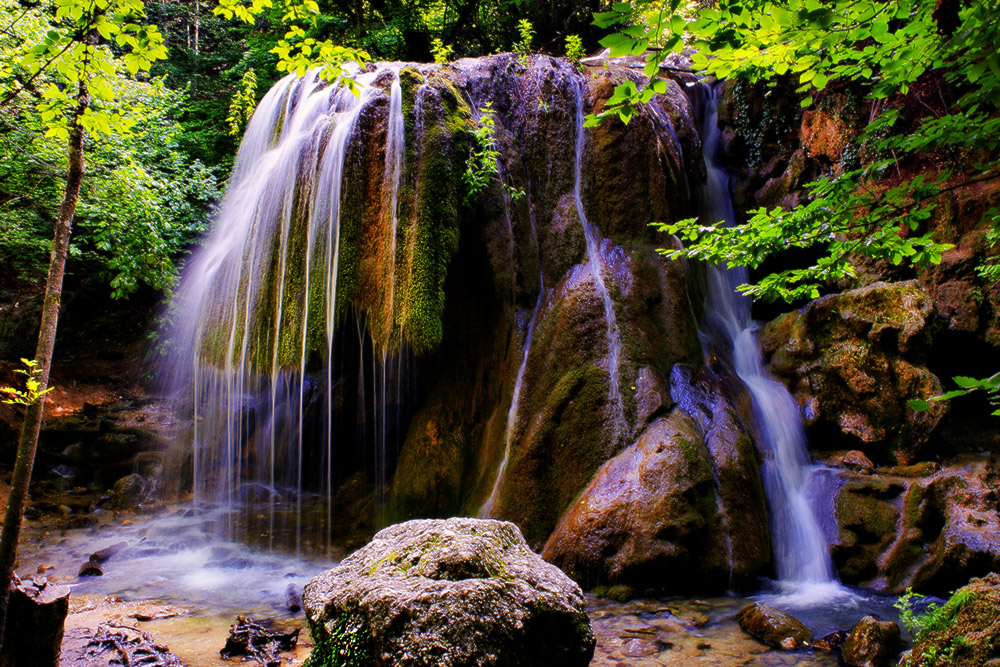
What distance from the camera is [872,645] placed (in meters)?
3.75

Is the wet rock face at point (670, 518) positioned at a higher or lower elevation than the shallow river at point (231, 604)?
higher

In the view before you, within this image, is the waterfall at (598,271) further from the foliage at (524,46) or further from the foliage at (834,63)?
the foliage at (834,63)

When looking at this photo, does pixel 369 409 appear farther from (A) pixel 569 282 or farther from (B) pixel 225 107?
(B) pixel 225 107

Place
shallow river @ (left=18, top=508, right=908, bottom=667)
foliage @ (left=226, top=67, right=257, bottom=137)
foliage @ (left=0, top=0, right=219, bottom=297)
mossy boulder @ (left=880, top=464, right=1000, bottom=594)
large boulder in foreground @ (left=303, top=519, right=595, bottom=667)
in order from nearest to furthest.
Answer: large boulder in foreground @ (left=303, top=519, right=595, bottom=667)
shallow river @ (left=18, top=508, right=908, bottom=667)
mossy boulder @ (left=880, top=464, right=1000, bottom=594)
foliage @ (left=0, top=0, right=219, bottom=297)
foliage @ (left=226, top=67, right=257, bottom=137)

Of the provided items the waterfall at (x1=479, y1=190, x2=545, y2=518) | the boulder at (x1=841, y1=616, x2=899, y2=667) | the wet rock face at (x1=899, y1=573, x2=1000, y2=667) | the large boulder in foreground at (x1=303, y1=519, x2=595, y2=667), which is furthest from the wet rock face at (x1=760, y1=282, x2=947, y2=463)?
the large boulder in foreground at (x1=303, y1=519, x2=595, y2=667)

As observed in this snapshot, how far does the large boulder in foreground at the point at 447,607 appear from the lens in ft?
8.01

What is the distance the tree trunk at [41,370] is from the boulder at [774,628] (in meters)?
4.88

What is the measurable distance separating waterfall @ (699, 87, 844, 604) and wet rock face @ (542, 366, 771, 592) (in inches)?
14.3

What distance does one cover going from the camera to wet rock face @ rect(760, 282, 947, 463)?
655 cm

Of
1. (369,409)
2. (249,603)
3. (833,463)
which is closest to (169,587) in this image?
(249,603)

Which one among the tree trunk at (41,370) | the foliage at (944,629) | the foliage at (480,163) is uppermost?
the foliage at (480,163)

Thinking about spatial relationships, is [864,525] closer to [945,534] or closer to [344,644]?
[945,534]

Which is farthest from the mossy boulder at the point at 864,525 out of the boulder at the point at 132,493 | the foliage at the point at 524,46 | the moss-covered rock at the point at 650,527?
the boulder at the point at 132,493

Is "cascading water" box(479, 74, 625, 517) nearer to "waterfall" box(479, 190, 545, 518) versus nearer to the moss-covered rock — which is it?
"waterfall" box(479, 190, 545, 518)
